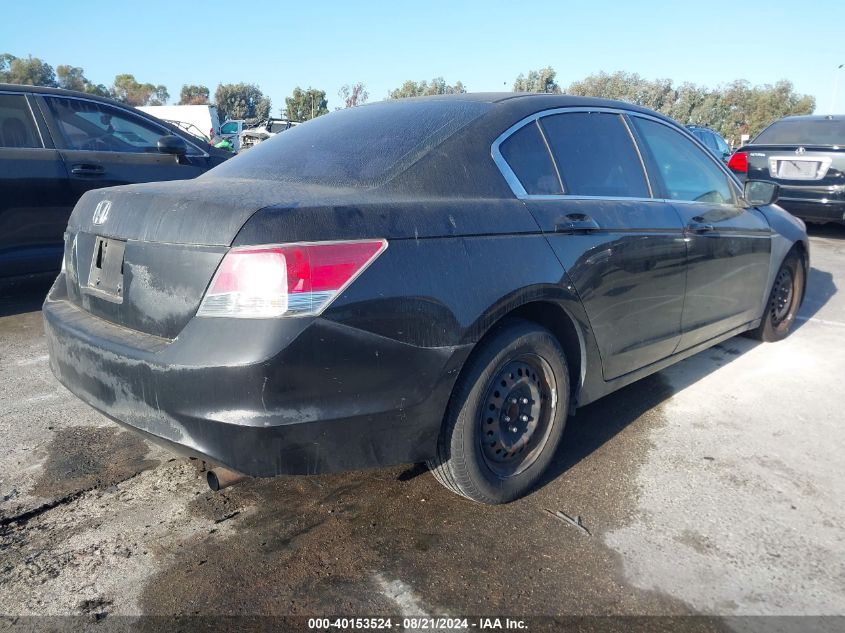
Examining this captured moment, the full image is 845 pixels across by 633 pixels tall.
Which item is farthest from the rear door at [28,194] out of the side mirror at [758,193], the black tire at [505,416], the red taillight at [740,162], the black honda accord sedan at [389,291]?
the red taillight at [740,162]

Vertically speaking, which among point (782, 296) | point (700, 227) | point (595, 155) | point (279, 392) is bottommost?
point (782, 296)

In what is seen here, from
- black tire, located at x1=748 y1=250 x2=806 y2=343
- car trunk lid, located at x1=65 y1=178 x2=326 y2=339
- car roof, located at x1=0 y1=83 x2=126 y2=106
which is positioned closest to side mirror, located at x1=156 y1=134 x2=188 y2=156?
car roof, located at x1=0 y1=83 x2=126 y2=106

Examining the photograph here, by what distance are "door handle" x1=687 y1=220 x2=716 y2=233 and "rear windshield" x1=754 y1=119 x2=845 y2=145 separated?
6.30m

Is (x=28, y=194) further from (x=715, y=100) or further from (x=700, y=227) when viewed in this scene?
(x=715, y=100)

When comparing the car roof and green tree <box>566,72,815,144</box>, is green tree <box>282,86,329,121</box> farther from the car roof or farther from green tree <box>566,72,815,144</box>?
the car roof

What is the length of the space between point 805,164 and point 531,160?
24.0 feet

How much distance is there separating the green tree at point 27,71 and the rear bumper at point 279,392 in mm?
73773

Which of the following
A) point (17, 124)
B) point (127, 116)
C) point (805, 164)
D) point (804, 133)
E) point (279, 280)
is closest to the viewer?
point (279, 280)

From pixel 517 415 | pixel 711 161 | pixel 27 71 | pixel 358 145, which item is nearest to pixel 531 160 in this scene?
pixel 358 145

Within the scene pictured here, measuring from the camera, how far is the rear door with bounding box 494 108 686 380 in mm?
2818

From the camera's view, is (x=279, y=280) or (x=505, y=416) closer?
(x=279, y=280)

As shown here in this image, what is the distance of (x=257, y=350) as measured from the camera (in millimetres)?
2000

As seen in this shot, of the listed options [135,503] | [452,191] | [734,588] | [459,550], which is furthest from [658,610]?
[135,503]

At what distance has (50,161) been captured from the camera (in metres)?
5.23
